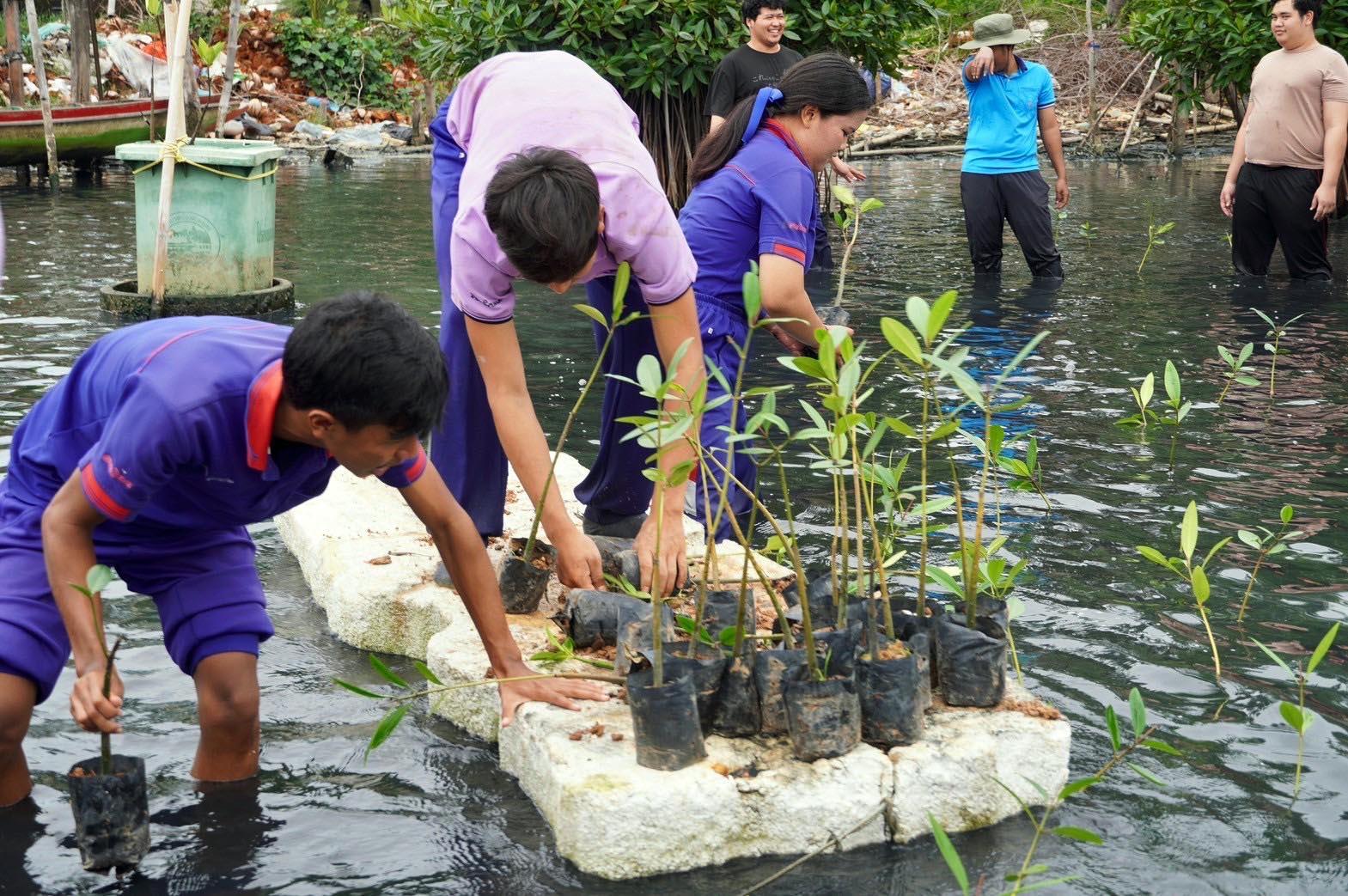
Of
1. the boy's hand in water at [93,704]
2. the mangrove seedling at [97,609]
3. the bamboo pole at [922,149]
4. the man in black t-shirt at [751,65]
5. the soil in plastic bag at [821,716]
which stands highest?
the man in black t-shirt at [751,65]

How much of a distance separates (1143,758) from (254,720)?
7.08 ft

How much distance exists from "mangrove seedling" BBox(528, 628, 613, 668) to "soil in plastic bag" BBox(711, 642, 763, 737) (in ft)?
1.51

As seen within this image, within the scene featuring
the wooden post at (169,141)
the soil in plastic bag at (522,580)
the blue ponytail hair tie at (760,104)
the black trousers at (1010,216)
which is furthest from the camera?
the black trousers at (1010,216)

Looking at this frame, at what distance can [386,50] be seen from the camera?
2612 centimetres

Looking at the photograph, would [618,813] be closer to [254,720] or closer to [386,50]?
[254,720]

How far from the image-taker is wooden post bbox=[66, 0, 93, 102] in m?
16.8

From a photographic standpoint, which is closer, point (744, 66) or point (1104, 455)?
point (1104, 455)

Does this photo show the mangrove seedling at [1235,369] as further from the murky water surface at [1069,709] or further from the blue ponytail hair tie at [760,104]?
the blue ponytail hair tie at [760,104]

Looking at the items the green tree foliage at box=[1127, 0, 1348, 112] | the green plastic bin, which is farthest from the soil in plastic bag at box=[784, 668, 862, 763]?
the green tree foliage at box=[1127, 0, 1348, 112]

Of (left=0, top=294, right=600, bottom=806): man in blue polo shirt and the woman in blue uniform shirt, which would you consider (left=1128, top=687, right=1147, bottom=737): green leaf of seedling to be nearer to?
(left=0, top=294, right=600, bottom=806): man in blue polo shirt

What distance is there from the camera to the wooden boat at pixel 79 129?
15.7 meters

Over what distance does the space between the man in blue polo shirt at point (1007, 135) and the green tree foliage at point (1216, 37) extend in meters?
3.55

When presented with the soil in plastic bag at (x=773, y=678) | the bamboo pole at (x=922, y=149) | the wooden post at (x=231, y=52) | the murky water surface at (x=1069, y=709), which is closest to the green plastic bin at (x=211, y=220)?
the murky water surface at (x=1069, y=709)

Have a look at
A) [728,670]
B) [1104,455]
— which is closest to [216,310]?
[1104,455]
